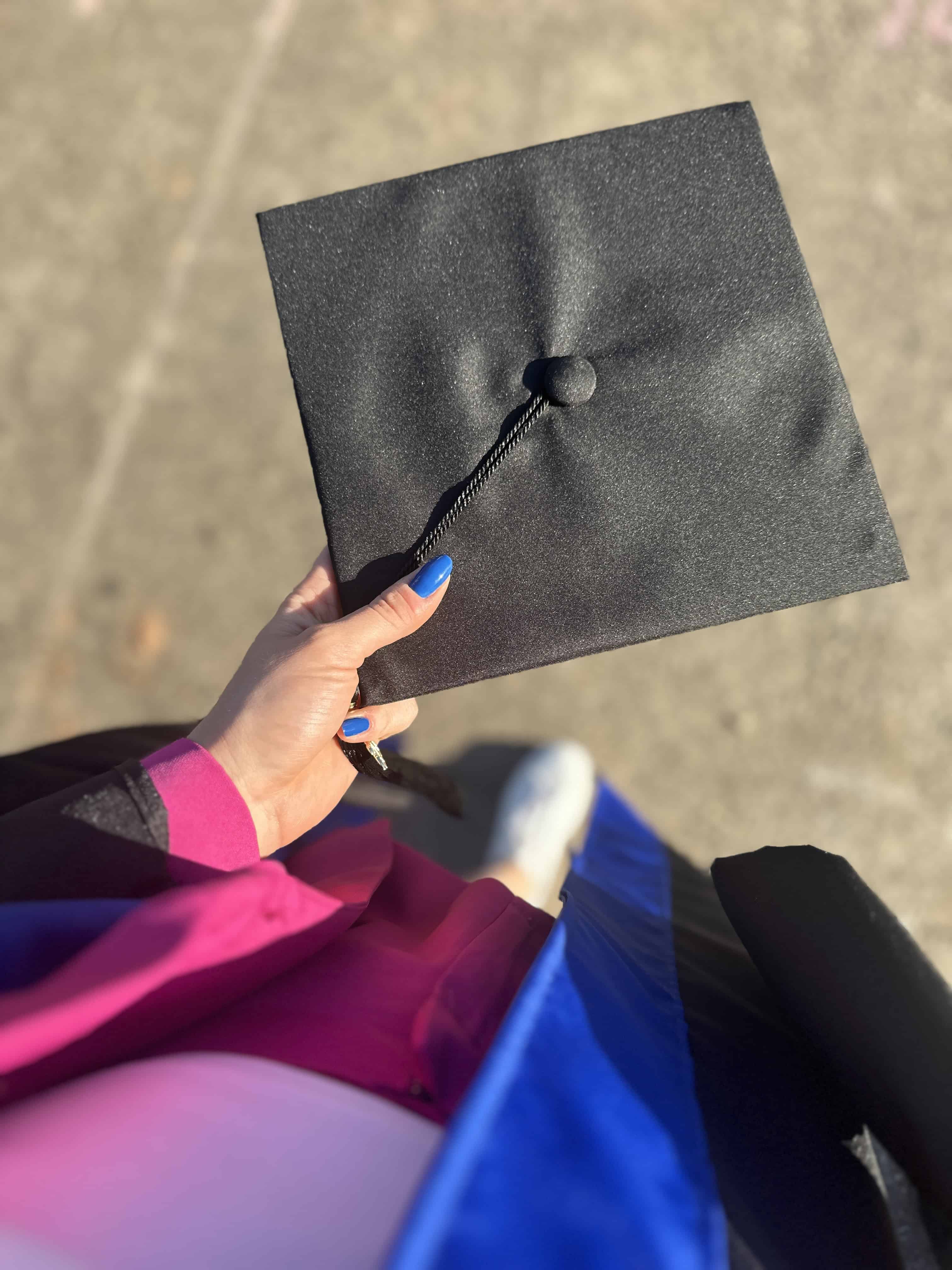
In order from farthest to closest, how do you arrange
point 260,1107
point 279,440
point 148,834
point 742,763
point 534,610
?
point 279,440 → point 742,763 → point 534,610 → point 148,834 → point 260,1107

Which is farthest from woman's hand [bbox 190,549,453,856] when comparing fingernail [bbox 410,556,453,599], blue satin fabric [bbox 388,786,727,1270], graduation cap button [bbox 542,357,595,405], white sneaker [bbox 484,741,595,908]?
white sneaker [bbox 484,741,595,908]

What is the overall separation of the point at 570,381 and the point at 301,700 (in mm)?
477

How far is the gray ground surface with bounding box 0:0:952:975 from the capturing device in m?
1.53

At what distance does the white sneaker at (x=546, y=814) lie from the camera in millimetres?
1481

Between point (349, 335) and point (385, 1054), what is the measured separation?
726 millimetres

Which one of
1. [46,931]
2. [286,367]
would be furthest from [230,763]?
[286,367]

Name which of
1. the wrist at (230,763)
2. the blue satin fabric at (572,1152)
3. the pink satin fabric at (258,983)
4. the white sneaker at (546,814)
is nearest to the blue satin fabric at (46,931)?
the pink satin fabric at (258,983)

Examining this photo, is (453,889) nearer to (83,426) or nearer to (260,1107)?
(260,1107)

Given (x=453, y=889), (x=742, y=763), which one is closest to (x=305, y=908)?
(x=453, y=889)

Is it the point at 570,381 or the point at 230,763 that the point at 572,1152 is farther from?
the point at 570,381

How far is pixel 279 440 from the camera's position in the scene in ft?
5.35

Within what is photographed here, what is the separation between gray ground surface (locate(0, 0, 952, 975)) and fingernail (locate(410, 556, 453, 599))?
753mm

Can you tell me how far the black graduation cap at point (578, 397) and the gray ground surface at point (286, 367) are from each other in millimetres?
725

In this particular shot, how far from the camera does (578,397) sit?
83cm
